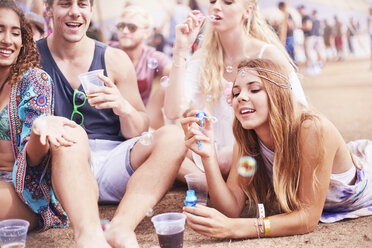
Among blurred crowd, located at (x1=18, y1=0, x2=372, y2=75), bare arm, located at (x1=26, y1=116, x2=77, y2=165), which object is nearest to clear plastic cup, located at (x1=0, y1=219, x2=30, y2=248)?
bare arm, located at (x1=26, y1=116, x2=77, y2=165)

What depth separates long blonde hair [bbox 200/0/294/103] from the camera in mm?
2645

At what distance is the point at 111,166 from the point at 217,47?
104cm

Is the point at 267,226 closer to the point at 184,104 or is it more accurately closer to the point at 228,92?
the point at 228,92

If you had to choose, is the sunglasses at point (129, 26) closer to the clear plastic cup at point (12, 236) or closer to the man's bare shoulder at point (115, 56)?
the man's bare shoulder at point (115, 56)

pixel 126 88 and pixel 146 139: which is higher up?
pixel 126 88

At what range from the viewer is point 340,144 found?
1.96 meters

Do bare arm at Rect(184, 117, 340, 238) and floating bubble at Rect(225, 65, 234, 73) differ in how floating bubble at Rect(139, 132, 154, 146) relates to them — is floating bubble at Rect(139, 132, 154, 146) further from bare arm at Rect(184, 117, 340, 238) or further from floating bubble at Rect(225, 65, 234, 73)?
floating bubble at Rect(225, 65, 234, 73)

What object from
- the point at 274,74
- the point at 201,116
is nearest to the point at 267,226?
the point at 201,116

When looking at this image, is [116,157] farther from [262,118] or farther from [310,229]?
[310,229]

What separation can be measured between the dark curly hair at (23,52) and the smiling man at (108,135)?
210 millimetres

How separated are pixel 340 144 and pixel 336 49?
42.5 ft

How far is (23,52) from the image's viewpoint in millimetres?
2102

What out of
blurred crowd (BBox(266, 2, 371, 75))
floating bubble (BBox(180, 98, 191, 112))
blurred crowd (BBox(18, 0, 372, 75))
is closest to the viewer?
floating bubble (BBox(180, 98, 191, 112))

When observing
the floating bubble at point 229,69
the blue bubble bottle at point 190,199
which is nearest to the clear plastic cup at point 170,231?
the blue bubble bottle at point 190,199
